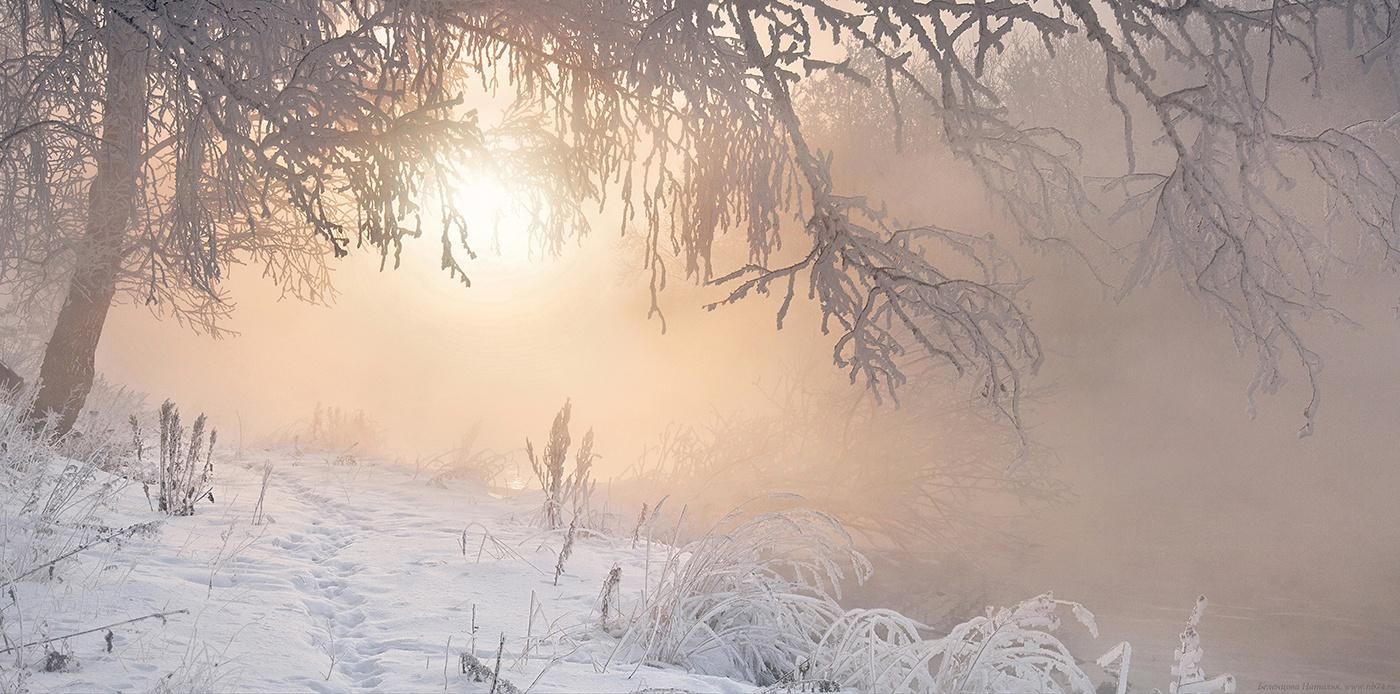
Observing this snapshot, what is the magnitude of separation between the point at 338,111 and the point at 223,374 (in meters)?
28.6

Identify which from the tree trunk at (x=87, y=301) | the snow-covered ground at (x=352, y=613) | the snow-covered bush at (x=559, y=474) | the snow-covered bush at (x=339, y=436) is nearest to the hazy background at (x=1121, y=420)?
the snow-covered ground at (x=352, y=613)

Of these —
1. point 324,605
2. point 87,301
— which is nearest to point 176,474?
point 324,605

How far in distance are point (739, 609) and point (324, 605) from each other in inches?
65.4

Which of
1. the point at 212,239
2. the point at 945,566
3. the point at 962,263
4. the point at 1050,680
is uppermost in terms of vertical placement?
the point at 962,263

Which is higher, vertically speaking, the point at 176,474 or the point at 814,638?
the point at 176,474

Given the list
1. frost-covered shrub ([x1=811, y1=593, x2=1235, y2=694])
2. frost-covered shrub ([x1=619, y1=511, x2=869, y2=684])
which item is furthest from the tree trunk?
frost-covered shrub ([x1=811, y1=593, x2=1235, y2=694])

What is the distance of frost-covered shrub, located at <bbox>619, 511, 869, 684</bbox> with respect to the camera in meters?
3.22

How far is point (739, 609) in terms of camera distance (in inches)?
140

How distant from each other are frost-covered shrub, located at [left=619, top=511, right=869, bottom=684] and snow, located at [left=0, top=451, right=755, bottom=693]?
0.73 feet

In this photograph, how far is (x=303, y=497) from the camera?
22.0 ft

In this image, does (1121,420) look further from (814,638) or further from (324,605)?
(324,605)

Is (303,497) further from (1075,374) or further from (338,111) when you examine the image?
(1075,374)

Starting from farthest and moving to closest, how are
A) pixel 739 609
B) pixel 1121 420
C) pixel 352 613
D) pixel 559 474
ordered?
pixel 1121 420 → pixel 559 474 → pixel 739 609 → pixel 352 613

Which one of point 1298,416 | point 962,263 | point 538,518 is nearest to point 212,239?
point 538,518
